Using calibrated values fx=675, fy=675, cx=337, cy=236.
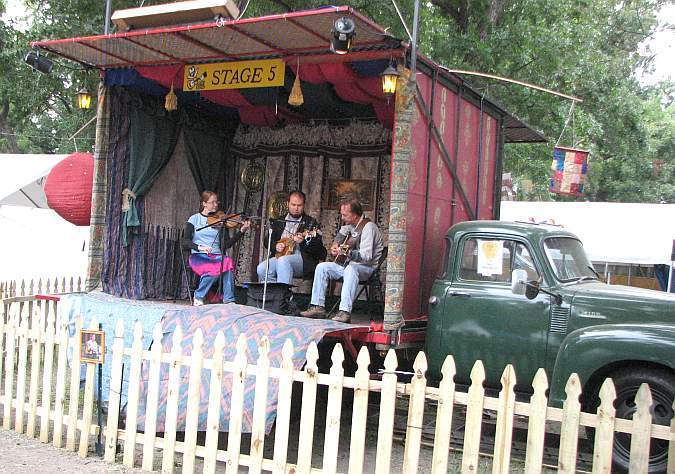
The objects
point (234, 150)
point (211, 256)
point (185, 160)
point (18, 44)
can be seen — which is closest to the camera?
point (211, 256)

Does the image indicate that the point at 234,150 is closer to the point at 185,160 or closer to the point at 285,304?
the point at 185,160

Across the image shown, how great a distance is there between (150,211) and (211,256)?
1277mm

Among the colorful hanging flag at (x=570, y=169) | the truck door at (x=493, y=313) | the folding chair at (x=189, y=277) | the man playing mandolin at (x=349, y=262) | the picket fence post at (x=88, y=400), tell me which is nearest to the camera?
the picket fence post at (x=88, y=400)

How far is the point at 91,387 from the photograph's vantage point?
18.8ft

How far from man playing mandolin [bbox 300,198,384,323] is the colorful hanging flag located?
4.71m

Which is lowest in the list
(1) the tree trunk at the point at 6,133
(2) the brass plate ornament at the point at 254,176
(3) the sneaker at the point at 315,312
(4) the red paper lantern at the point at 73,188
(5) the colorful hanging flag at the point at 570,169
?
(3) the sneaker at the point at 315,312

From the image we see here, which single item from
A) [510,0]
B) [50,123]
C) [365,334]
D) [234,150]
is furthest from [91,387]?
[50,123]

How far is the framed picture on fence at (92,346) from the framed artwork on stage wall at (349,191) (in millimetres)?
4887

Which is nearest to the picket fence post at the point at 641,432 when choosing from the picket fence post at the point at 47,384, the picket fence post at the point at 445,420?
the picket fence post at the point at 445,420

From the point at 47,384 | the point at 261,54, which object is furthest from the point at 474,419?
the point at 261,54

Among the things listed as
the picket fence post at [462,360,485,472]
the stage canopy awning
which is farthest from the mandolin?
the picket fence post at [462,360,485,472]

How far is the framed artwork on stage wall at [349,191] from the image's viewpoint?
9.72m

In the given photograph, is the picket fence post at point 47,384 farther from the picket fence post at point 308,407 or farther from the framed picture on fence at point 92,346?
the picket fence post at point 308,407

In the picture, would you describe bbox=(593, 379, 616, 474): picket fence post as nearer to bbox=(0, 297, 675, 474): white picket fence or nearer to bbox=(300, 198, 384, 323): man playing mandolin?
bbox=(0, 297, 675, 474): white picket fence
